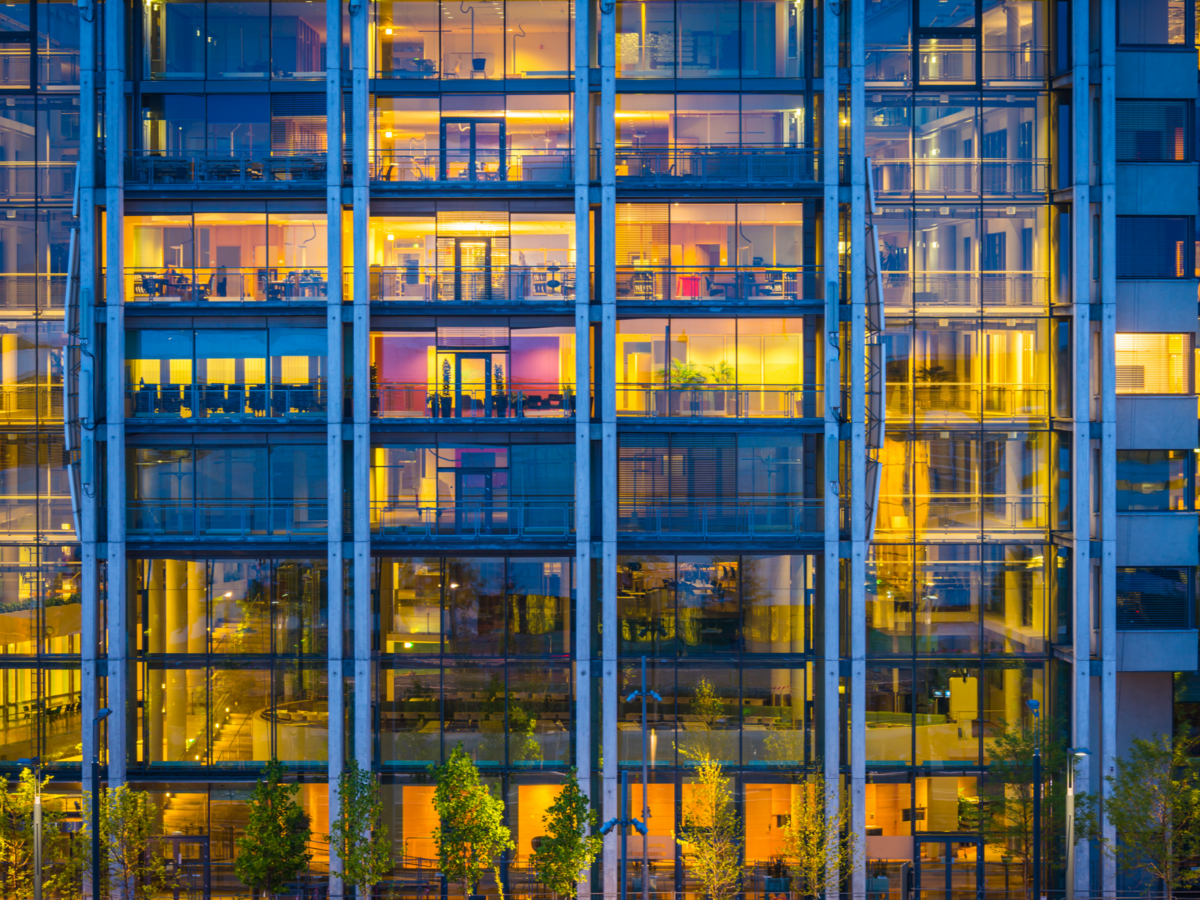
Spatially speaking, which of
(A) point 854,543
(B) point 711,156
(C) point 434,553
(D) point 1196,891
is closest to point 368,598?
(C) point 434,553

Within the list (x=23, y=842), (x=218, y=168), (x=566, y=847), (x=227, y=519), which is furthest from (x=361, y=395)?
(x=23, y=842)

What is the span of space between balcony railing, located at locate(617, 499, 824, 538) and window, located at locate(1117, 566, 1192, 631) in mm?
8358

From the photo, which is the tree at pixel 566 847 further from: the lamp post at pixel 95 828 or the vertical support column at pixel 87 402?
the vertical support column at pixel 87 402

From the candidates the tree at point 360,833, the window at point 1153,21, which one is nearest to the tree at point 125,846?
the tree at point 360,833

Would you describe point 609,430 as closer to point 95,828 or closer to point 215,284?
point 215,284

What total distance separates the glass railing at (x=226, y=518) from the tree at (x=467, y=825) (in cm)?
729

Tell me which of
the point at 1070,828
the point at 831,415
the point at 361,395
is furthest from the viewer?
the point at 831,415

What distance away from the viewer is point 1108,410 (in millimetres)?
27547

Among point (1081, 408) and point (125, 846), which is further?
point (1081, 408)

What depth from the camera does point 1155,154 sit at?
28.2 meters

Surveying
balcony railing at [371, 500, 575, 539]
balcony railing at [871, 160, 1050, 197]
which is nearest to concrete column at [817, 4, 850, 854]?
balcony railing at [871, 160, 1050, 197]

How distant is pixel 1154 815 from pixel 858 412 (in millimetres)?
12164

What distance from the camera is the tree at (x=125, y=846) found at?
2584cm

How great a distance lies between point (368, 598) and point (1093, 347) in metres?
20.1
